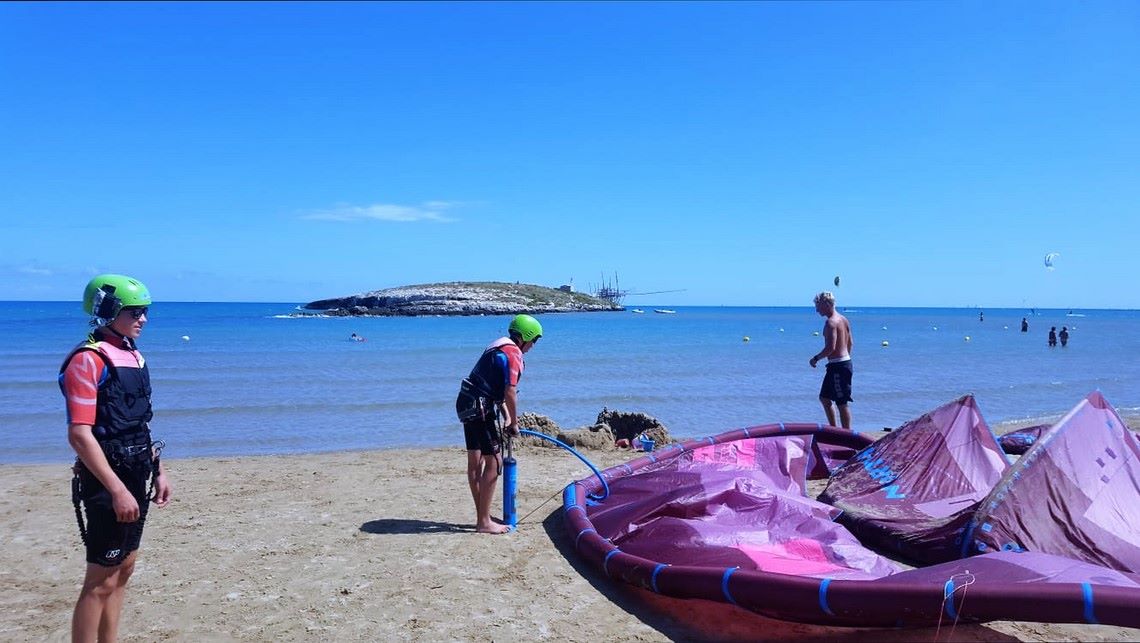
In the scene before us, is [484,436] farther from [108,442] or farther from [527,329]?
[108,442]

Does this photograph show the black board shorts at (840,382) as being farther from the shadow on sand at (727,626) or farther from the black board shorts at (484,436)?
the shadow on sand at (727,626)

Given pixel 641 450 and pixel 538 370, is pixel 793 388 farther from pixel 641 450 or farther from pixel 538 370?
pixel 641 450

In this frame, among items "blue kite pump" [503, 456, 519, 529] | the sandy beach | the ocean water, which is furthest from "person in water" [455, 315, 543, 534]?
the ocean water

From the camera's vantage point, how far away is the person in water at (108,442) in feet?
10.8

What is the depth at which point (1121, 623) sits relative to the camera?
3357 mm

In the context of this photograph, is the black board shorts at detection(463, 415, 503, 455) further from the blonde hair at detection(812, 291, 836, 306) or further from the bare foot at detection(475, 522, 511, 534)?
the blonde hair at detection(812, 291, 836, 306)

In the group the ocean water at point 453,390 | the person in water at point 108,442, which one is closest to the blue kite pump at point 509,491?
the person in water at point 108,442

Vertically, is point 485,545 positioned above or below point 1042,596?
below

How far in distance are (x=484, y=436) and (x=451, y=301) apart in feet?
272

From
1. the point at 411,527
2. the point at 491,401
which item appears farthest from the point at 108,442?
the point at 411,527

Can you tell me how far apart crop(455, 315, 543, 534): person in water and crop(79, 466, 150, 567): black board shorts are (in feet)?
8.85

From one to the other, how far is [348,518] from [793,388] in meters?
14.9

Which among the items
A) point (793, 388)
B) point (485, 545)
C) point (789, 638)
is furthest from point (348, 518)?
point (793, 388)

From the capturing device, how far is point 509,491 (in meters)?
6.25
